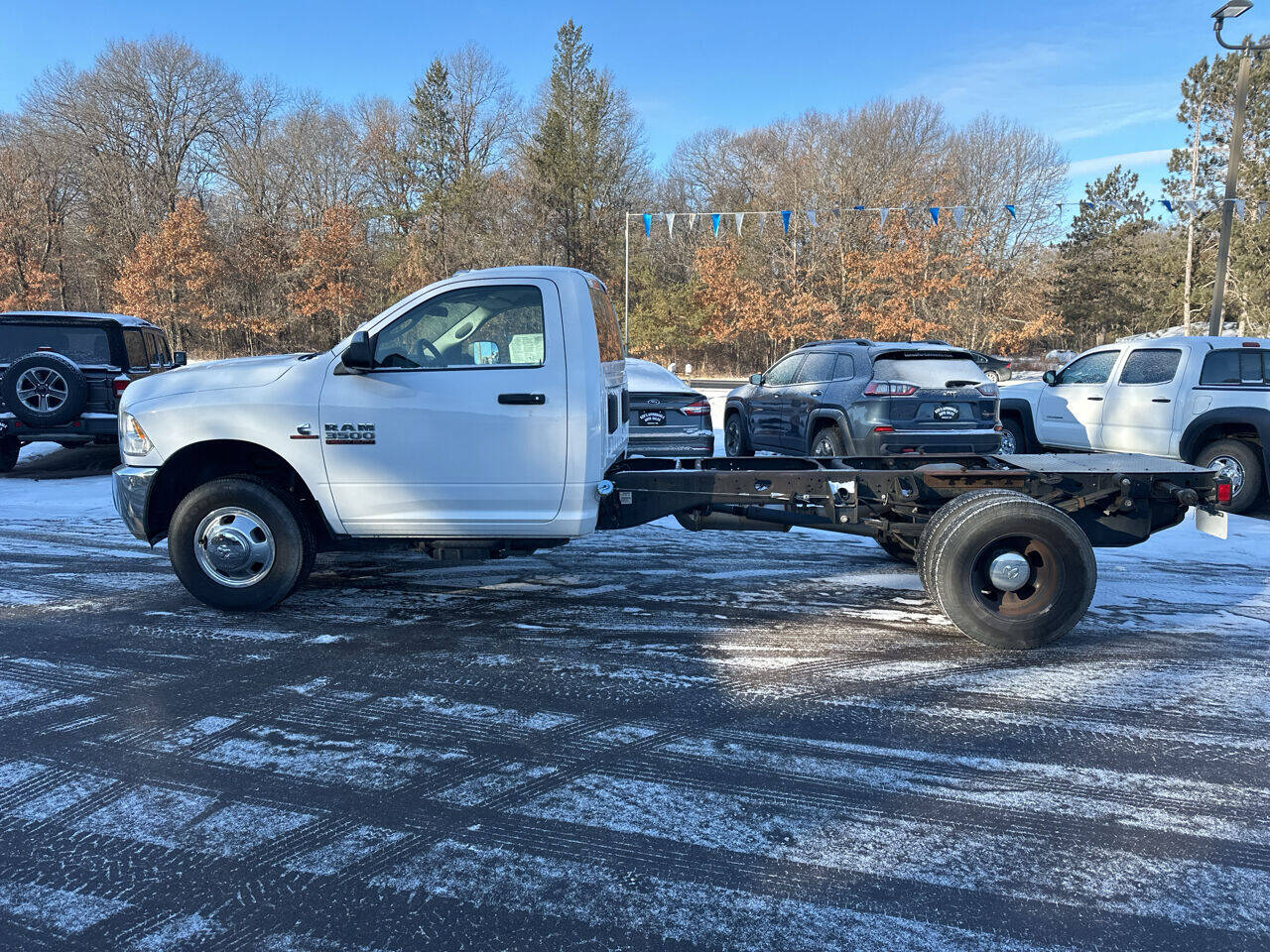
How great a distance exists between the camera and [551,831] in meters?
2.92

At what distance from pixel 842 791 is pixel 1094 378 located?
8993mm

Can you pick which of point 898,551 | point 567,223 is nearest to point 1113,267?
point 567,223

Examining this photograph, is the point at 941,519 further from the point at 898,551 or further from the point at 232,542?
the point at 232,542

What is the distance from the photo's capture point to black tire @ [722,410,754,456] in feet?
39.4

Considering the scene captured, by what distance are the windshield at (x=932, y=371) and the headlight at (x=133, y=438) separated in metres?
6.77

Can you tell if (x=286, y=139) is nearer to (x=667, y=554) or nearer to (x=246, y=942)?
(x=667, y=554)

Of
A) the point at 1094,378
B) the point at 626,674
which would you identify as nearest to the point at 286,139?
the point at 1094,378

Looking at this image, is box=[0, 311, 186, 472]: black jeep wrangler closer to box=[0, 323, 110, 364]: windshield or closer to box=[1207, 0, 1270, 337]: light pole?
box=[0, 323, 110, 364]: windshield

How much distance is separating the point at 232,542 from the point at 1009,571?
466cm

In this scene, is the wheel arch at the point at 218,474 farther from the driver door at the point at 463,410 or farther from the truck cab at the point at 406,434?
the driver door at the point at 463,410

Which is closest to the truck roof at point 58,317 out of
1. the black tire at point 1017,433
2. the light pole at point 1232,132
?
the black tire at point 1017,433

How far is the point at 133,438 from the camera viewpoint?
523 cm

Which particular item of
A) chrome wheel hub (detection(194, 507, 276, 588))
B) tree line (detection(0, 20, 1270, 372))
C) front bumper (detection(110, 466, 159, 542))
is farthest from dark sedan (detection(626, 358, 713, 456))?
tree line (detection(0, 20, 1270, 372))

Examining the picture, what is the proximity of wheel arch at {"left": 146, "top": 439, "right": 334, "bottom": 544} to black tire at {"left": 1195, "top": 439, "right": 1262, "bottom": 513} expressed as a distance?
912 centimetres
